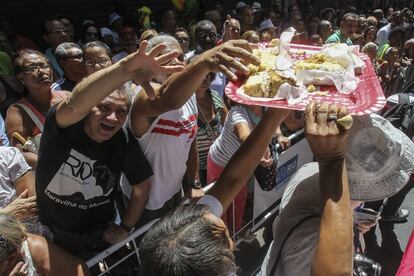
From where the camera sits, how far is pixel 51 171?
6.70 ft

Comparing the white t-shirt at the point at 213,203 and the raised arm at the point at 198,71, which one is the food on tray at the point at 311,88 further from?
the white t-shirt at the point at 213,203

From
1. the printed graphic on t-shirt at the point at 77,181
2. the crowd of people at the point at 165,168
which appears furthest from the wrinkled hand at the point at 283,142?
the printed graphic on t-shirt at the point at 77,181

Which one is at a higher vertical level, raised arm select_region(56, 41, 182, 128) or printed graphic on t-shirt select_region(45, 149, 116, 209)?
raised arm select_region(56, 41, 182, 128)

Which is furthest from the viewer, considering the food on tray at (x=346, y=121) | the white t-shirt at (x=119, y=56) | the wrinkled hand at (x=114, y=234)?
the white t-shirt at (x=119, y=56)

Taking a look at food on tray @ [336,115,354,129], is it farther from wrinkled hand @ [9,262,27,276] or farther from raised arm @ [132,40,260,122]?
wrinkled hand @ [9,262,27,276]

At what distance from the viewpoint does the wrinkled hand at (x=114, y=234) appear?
2287mm

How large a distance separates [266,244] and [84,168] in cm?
235

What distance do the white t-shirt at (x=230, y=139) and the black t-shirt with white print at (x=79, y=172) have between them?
869 mm

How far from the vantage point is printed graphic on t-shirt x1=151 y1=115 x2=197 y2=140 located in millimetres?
2365

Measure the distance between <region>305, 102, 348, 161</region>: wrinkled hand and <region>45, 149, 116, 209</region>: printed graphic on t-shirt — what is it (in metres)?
1.36

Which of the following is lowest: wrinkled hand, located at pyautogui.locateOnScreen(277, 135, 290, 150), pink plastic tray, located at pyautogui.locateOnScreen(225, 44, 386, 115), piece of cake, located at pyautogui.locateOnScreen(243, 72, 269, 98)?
wrinkled hand, located at pyautogui.locateOnScreen(277, 135, 290, 150)

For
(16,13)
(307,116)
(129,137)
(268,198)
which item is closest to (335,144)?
(307,116)

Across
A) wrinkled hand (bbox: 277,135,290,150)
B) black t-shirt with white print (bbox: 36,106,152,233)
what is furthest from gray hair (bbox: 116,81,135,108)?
wrinkled hand (bbox: 277,135,290,150)

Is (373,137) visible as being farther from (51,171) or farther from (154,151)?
(51,171)
